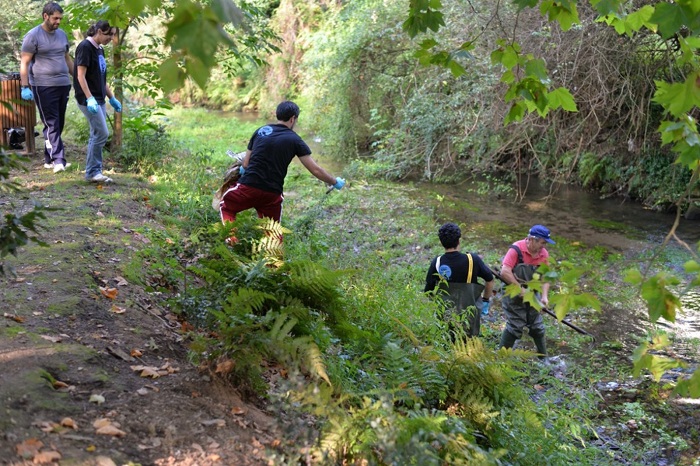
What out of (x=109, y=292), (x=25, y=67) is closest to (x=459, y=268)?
(x=109, y=292)

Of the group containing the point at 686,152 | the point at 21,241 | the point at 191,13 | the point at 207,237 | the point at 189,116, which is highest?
Result: the point at 191,13

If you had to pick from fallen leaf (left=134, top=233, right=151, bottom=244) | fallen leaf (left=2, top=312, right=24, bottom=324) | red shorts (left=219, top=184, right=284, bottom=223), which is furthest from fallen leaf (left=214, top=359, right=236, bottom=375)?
fallen leaf (left=134, top=233, right=151, bottom=244)

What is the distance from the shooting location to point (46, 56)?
9.86 meters

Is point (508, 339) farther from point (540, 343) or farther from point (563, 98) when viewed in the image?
point (563, 98)

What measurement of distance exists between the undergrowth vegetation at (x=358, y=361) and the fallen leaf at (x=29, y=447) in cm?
108

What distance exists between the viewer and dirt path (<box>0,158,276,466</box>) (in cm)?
353

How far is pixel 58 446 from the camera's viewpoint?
3404mm

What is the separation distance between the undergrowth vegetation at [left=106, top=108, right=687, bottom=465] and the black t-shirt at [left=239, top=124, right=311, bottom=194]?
0.91 meters

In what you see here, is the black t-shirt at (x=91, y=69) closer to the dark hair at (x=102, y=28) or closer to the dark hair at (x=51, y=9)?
the dark hair at (x=102, y=28)

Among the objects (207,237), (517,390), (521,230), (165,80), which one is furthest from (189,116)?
(165,80)

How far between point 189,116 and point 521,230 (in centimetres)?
2002

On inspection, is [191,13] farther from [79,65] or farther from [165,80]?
[79,65]

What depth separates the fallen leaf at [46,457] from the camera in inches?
127

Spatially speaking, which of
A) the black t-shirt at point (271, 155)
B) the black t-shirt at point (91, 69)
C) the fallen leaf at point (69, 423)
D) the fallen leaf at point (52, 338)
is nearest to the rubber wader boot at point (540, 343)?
the black t-shirt at point (271, 155)
